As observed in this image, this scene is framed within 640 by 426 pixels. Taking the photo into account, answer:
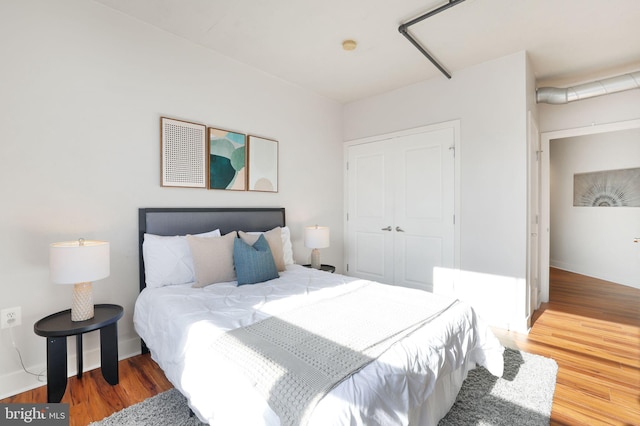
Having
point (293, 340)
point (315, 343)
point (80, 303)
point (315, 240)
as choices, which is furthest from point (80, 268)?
point (315, 240)

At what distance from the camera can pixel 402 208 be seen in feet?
12.9

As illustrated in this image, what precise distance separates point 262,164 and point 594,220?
584cm

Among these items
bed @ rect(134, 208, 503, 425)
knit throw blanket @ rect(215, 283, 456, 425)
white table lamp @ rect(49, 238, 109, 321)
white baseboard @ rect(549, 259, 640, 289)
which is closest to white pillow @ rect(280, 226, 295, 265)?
bed @ rect(134, 208, 503, 425)

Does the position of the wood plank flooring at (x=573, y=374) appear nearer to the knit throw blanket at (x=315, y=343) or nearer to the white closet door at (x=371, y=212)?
the knit throw blanket at (x=315, y=343)

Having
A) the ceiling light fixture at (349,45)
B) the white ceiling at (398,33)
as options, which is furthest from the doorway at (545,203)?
the ceiling light fixture at (349,45)

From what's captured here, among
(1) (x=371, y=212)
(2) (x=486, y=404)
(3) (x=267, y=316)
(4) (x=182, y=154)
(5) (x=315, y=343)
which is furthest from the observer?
(1) (x=371, y=212)

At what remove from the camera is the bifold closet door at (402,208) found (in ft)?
11.7

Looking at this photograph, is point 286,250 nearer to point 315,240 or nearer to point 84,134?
point 315,240

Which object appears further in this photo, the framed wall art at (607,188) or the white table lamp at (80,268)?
the framed wall art at (607,188)

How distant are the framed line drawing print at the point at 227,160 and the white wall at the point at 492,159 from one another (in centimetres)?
227

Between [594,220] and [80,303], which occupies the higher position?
[594,220]

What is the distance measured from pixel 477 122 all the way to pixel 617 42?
4.32ft

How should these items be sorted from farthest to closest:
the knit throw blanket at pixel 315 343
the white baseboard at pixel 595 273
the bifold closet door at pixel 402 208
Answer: the white baseboard at pixel 595 273 < the bifold closet door at pixel 402 208 < the knit throw blanket at pixel 315 343

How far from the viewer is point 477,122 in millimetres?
3275
